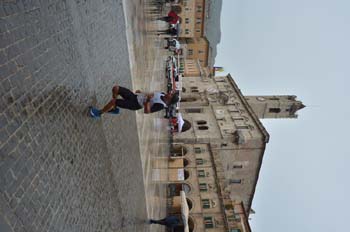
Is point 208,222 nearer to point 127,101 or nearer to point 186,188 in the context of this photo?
point 186,188

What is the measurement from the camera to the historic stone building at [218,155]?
23031 millimetres

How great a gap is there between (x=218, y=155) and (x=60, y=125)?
23010 millimetres

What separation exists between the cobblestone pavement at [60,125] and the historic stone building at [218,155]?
40.0ft

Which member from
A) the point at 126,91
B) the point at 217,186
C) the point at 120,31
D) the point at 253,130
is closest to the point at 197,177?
the point at 217,186

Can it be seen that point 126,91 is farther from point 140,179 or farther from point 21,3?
point 140,179

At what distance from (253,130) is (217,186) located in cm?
745

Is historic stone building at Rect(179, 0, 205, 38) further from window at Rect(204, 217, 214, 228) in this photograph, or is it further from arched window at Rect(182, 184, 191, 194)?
window at Rect(204, 217, 214, 228)

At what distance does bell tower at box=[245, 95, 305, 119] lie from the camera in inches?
1543

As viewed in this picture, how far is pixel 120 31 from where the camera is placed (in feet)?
37.7

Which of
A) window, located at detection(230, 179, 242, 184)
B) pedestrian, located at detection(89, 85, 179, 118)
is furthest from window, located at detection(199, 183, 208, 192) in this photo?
pedestrian, located at detection(89, 85, 179, 118)

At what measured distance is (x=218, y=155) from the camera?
27797mm

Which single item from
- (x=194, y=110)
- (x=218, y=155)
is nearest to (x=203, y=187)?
(x=218, y=155)

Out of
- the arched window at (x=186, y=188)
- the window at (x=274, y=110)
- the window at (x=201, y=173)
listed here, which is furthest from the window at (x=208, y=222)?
the window at (x=274, y=110)

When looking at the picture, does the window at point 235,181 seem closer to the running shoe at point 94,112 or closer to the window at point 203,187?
the window at point 203,187
